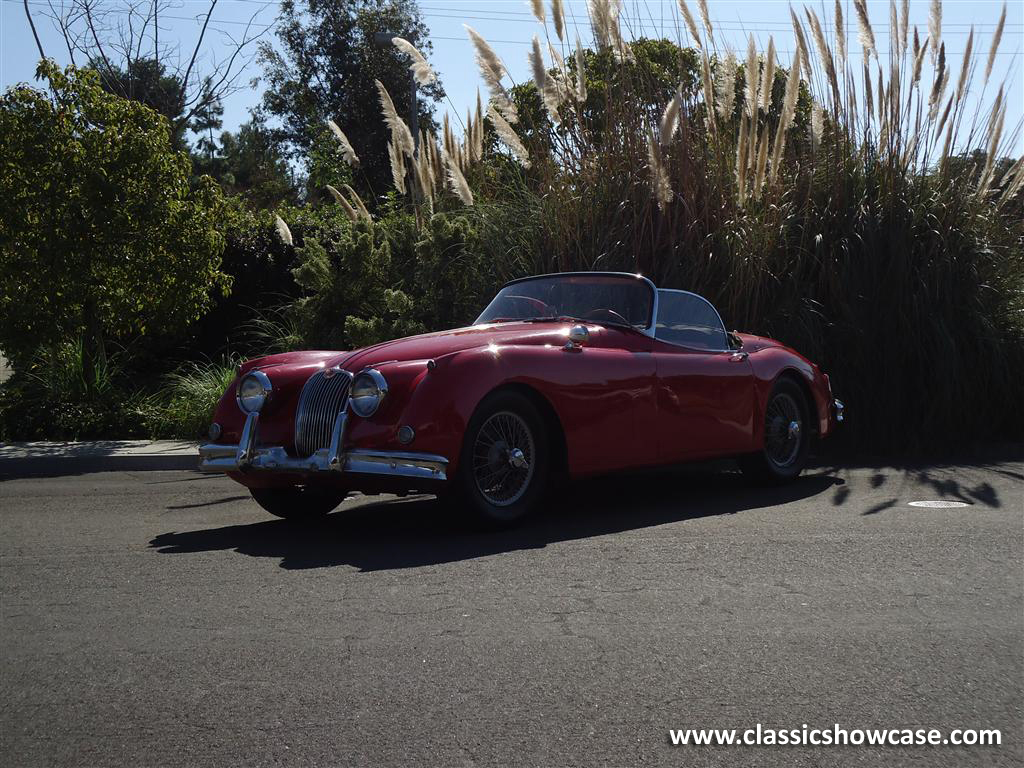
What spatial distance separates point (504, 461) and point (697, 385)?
1685mm

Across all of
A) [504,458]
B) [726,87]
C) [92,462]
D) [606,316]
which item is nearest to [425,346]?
[504,458]

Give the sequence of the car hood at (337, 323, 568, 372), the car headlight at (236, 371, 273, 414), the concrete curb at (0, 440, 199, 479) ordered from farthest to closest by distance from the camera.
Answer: the concrete curb at (0, 440, 199, 479), the car headlight at (236, 371, 273, 414), the car hood at (337, 323, 568, 372)

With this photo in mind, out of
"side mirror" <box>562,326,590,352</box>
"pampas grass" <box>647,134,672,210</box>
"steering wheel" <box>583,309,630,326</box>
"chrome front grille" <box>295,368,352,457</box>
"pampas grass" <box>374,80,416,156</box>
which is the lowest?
"chrome front grille" <box>295,368,352,457</box>

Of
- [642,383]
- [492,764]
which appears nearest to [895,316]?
[642,383]

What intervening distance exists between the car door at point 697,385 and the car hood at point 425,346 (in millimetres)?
581

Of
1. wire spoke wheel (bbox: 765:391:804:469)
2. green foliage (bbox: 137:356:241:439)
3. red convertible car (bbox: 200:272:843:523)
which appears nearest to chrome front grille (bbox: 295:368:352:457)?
red convertible car (bbox: 200:272:843:523)

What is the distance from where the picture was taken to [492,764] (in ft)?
9.39

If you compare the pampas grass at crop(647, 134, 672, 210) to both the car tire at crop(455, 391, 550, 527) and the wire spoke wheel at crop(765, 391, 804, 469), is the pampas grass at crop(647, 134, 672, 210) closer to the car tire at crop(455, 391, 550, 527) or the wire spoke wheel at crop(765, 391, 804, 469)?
the wire spoke wheel at crop(765, 391, 804, 469)

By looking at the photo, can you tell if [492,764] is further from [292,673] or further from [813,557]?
[813,557]

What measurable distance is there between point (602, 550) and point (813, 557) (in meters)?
1.01

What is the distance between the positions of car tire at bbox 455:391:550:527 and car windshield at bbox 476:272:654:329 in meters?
1.28

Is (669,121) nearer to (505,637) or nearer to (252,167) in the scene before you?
(505,637)

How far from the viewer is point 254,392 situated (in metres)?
6.31

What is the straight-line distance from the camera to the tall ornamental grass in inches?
390
